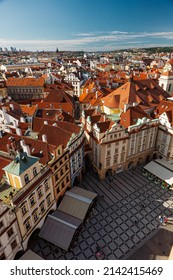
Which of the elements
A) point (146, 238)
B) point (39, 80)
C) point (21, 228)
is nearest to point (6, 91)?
point (39, 80)

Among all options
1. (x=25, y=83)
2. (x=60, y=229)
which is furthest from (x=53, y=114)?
(x=25, y=83)

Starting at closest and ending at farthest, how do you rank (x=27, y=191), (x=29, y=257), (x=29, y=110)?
(x=29, y=257) < (x=27, y=191) < (x=29, y=110)

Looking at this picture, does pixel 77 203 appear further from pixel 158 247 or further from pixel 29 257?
pixel 158 247

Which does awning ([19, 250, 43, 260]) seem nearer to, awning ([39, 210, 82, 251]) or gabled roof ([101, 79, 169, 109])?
awning ([39, 210, 82, 251])

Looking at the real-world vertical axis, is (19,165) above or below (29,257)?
above

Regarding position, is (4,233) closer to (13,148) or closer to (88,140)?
(13,148)

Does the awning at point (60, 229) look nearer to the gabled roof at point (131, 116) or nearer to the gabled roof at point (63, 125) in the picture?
the gabled roof at point (63, 125)
